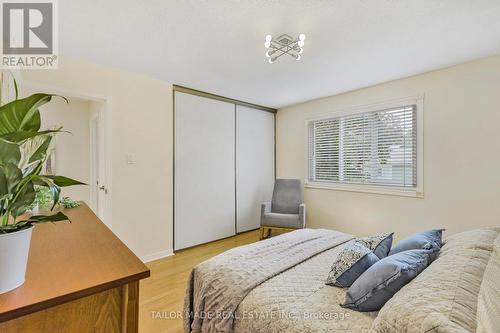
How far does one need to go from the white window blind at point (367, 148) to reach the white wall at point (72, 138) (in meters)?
3.73

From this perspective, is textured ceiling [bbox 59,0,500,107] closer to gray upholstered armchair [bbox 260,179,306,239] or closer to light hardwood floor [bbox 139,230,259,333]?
gray upholstered armchair [bbox 260,179,306,239]

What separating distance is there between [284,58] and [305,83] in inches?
32.3

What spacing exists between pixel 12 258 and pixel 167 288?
77.1 inches

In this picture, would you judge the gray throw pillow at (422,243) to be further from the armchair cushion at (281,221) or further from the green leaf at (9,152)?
the armchair cushion at (281,221)

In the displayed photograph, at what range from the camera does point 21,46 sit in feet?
6.89

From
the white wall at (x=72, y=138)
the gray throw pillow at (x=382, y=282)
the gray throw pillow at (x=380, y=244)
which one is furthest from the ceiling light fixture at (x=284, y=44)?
the white wall at (x=72, y=138)

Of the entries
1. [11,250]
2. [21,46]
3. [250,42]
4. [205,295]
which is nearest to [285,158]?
[250,42]

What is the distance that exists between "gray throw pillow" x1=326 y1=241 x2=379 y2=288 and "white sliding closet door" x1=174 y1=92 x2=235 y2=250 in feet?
8.06

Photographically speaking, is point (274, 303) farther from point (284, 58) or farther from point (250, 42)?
point (284, 58)

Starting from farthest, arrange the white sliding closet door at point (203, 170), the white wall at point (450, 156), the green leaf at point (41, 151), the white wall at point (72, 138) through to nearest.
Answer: the white wall at point (72, 138) → the white sliding closet door at point (203, 170) → the white wall at point (450, 156) → the green leaf at point (41, 151)

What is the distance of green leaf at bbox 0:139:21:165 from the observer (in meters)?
0.62

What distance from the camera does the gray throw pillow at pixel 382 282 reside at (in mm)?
1104

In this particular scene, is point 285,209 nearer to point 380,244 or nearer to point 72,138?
point 380,244

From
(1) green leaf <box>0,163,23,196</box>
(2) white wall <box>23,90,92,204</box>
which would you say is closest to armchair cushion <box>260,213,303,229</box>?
(2) white wall <box>23,90,92,204</box>
